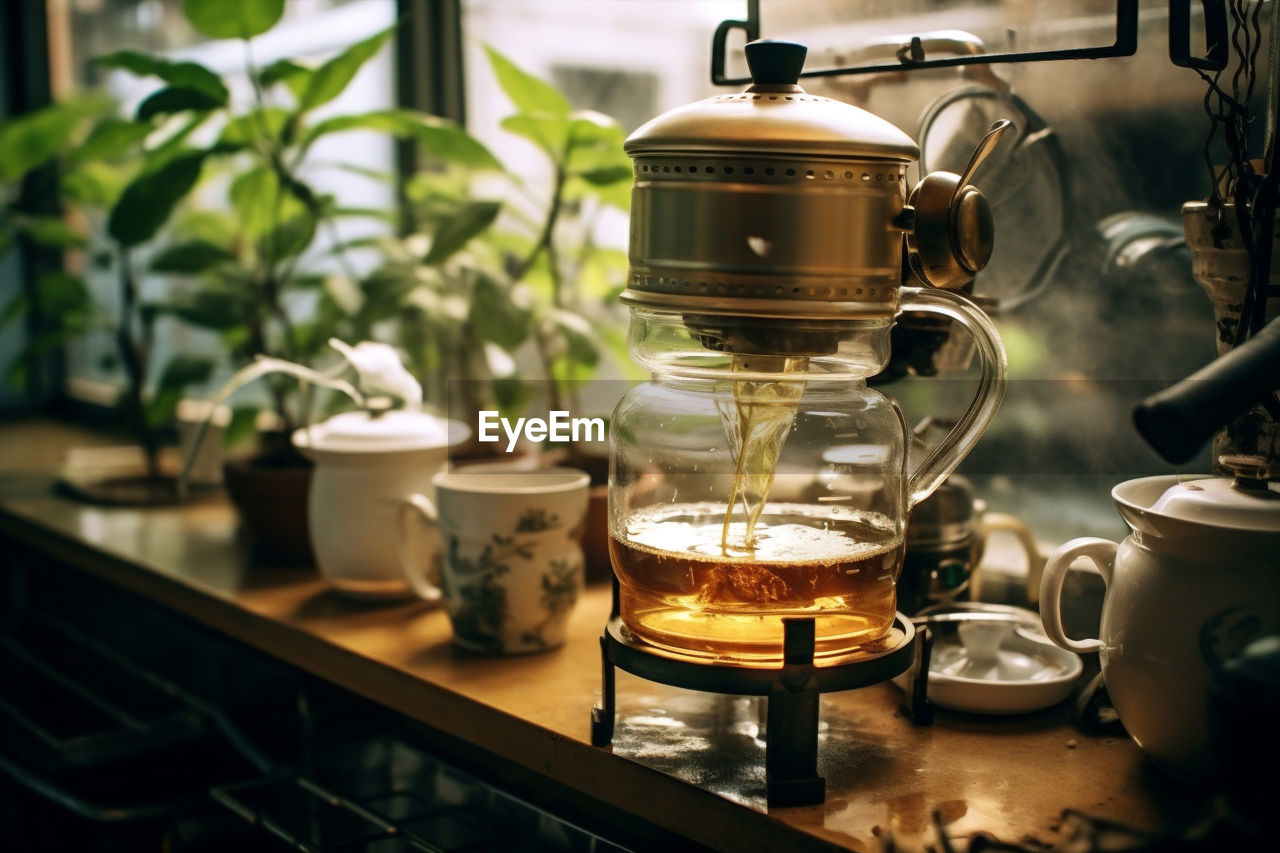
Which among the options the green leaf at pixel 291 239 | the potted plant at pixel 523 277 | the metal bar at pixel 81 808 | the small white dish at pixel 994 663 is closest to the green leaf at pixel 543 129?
the potted plant at pixel 523 277

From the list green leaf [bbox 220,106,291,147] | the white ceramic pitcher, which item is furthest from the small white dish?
green leaf [bbox 220,106,291,147]

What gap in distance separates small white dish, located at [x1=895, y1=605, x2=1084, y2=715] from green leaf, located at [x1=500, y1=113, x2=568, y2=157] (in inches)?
26.8

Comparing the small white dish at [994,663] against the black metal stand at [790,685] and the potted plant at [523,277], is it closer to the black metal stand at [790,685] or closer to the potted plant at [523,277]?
the black metal stand at [790,685]

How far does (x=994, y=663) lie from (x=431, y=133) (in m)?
0.82

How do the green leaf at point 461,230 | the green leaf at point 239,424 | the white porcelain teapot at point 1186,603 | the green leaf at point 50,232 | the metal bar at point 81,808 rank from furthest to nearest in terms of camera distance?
the green leaf at point 50,232 < the green leaf at point 239,424 < the green leaf at point 461,230 < the metal bar at point 81,808 < the white porcelain teapot at point 1186,603

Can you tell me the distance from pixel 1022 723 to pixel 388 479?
2.10 feet

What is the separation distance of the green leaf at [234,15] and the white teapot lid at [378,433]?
19.3 inches

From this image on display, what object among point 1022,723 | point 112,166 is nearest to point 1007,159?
point 1022,723

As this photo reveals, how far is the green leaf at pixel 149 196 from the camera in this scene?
131cm

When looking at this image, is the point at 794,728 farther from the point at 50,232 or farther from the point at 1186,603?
the point at 50,232

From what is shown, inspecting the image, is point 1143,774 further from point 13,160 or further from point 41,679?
point 13,160

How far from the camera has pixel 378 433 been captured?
1222 mm

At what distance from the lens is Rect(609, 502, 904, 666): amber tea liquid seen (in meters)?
0.77

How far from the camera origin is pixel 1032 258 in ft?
3.67
